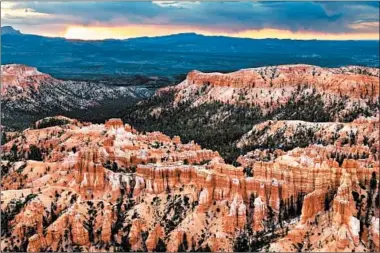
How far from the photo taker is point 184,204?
65.9 meters

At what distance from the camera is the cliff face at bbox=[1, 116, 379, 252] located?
201 ft

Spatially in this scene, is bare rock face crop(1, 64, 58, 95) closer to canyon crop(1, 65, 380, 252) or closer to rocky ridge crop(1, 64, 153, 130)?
rocky ridge crop(1, 64, 153, 130)

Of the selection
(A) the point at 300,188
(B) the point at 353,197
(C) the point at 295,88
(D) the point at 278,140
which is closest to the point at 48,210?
(A) the point at 300,188

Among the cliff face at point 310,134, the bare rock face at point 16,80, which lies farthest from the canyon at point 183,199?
the bare rock face at point 16,80

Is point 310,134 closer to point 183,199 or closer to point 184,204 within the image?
point 183,199

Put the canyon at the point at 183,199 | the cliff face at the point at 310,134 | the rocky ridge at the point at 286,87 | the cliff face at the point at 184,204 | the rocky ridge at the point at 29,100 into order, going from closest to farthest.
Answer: the canyon at the point at 183,199
the cliff face at the point at 184,204
the cliff face at the point at 310,134
the rocky ridge at the point at 286,87
the rocky ridge at the point at 29,100

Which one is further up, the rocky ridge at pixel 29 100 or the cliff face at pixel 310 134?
the rocky ridge at pixel 29 100

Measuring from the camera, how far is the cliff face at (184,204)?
61.3 m

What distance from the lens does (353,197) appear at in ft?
203

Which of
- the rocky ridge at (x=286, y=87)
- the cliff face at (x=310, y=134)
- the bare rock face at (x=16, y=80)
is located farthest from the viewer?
the bare rock face at (x=16, y=80)

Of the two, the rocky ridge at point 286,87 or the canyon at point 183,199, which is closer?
the canyon at point 183,199

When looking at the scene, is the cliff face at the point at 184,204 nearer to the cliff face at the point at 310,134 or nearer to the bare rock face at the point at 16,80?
the cliff face at the point at 310,134

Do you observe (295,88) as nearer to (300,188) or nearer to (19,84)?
(300,188)

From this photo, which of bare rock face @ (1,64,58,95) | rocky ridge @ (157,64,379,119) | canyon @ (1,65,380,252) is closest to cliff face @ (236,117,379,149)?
canyon @ (1,65,380,252)
